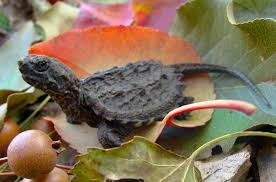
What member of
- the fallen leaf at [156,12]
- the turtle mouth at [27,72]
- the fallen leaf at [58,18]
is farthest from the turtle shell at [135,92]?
the fallen leaf at [58,18]

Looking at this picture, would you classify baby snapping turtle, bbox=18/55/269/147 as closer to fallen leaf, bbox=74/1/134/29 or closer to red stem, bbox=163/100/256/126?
red stem, bbox=163/100/256/126

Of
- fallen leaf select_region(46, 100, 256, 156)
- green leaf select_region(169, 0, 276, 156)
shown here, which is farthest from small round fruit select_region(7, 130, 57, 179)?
green leaf select_region(169, 0, 276, 156)

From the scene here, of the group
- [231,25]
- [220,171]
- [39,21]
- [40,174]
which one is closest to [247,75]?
[231,25]

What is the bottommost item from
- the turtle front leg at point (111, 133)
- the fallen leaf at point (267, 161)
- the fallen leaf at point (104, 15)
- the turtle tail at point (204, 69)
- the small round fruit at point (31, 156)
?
the fallen leaf at point (267, 161)

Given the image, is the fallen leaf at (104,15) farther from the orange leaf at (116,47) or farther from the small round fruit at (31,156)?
the small round fruit at (31,156)

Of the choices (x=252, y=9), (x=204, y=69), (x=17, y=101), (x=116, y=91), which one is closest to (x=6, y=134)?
(x=17, y=101)

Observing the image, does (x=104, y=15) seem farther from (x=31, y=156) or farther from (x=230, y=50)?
(x=31, y=156)

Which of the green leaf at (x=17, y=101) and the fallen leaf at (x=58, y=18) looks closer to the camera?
the green leaf at (x=17, y=101)
